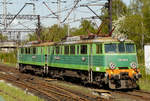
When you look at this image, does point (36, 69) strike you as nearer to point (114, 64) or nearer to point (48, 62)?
point (48, 62)

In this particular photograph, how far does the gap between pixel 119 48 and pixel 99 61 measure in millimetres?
1432

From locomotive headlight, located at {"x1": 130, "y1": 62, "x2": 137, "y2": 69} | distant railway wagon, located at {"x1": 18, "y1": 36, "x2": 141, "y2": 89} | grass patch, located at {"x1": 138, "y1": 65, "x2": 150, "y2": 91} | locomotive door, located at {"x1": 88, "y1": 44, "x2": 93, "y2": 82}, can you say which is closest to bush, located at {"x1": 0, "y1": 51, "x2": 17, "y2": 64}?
distant railway wagon, located at {"x1": 18, "y1": 36, "x2": 141, "y2": 89}

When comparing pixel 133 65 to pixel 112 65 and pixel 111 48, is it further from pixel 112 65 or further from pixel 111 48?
pixel 111 48

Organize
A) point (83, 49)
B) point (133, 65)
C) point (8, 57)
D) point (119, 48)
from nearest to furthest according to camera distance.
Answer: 1. point (133, 65)
2. point (119, 48)
3. point (83, 49)
4. point (8, 57)

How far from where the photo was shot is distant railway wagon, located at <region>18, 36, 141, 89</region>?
16156mm

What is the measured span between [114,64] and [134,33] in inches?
1182

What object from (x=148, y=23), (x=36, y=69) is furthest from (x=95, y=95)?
(x=148, y=23)

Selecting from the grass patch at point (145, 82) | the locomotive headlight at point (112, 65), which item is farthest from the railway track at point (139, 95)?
the locomotive headlight at point (112, 65)

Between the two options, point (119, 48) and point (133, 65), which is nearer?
point (133, 65)

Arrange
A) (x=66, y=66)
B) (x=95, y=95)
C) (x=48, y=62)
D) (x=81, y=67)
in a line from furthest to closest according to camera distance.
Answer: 1. (x=48, y=62)
2. (x=66, y=66)
3. (x=81, y=67)
4. (x=95, y=95)

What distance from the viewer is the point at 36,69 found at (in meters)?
26.6

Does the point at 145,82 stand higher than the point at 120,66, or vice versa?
the point at 120,66

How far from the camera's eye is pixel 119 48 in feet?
55.3

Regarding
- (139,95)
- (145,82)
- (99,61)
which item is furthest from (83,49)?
(139,95)
